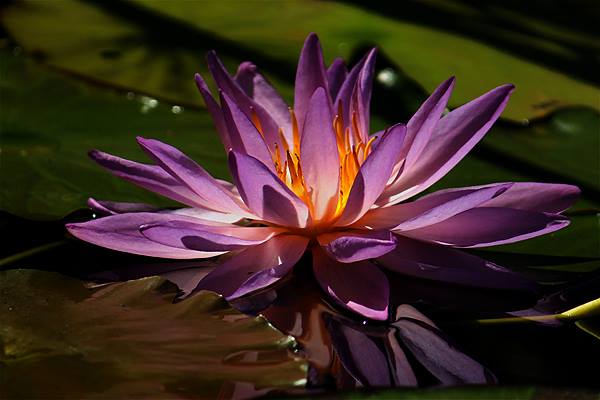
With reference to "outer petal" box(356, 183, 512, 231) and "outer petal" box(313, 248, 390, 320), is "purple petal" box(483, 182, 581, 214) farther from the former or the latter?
"outer petal" box(313, 248, 390, 320)

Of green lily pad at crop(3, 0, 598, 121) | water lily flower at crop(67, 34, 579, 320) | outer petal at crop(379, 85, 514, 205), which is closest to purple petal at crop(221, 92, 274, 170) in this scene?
water lily flower at crop(67, 34, 579, 320)

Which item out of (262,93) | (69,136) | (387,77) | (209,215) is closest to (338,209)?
(209,215)

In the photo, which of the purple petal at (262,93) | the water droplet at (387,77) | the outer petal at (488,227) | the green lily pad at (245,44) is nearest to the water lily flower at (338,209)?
the outer petal at (488,227)

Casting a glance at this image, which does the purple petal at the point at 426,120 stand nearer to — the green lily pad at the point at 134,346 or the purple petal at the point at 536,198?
the purple petal at the point at 536,198

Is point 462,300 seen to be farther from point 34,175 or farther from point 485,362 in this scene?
point 34,175

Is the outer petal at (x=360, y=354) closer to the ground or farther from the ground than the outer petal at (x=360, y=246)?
closer to the ground
